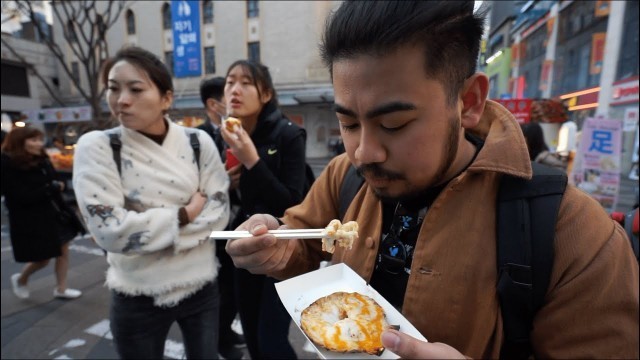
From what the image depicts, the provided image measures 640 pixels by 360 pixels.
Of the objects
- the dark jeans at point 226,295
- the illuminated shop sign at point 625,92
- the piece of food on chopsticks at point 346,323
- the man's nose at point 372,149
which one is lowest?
the dark jeans at point 226,295

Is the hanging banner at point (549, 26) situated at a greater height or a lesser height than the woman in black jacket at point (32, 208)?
greater

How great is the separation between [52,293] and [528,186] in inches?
216

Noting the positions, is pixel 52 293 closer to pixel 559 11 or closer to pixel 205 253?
pixel 205 253

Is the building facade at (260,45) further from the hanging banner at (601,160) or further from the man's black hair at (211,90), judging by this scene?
the man's black hair at (211,90)

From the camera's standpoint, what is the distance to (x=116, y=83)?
1.94 m

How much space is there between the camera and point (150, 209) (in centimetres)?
185

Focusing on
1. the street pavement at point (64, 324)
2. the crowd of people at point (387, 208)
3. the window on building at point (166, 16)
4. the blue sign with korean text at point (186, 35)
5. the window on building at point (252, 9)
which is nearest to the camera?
the crowd of people at point (387, 208)

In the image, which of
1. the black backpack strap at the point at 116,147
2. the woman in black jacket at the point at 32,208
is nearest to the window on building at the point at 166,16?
the woman in black jacket at the point at 32,208

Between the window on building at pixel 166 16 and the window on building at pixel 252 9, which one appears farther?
the window on building at pixel 166 16

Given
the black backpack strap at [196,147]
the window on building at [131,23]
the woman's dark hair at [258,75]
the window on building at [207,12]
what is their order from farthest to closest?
the window on building at [131,23] < the window on building at [207,12] < the woman's dark hair at [258,75] < the black backpack strap at [196,147]

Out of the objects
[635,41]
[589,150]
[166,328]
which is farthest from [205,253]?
[635,41]

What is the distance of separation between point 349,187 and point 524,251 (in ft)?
2.30

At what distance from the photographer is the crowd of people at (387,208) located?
2.98 feet

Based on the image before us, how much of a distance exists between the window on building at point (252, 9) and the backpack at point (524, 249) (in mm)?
22969
